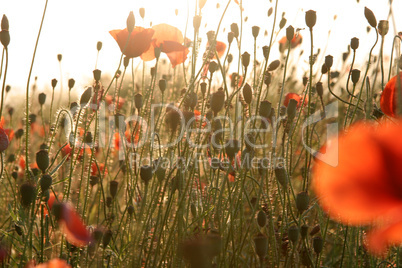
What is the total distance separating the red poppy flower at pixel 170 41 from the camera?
147 cm

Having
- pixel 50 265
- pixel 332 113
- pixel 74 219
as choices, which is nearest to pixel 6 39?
pixel 74 219

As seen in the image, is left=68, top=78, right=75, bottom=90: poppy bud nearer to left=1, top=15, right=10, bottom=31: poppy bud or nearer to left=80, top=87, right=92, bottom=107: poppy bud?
left=80, top=87, right=92, bottom=107: poppy bud

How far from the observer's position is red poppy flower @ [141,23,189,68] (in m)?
1.47

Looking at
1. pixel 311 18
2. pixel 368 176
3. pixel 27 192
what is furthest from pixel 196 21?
pixel 368 176

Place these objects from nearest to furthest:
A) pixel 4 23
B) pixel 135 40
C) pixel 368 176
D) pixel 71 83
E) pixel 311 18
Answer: pixel 368 176 < pixel 4 23 < pixel 311 18 < pixel 135 40 < pixel 71 83

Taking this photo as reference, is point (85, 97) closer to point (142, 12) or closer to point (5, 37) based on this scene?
point (5, 37)

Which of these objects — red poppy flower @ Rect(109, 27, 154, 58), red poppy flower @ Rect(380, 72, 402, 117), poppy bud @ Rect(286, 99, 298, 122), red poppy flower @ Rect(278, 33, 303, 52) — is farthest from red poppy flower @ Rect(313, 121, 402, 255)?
red poppy flower @ Rect(278, 33, 303, 52)

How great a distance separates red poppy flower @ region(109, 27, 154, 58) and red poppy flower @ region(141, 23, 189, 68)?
3.3 inches

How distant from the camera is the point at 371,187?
11.8 inches

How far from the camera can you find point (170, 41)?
1468 millimetres

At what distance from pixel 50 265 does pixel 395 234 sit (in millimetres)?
376

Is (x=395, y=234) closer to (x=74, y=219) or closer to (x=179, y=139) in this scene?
(x=74, y=219)

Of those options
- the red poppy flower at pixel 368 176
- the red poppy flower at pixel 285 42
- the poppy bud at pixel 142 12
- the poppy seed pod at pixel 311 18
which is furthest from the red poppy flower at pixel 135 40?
the red poppy flower at pixel 285 42

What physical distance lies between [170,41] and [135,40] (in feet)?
0.48
